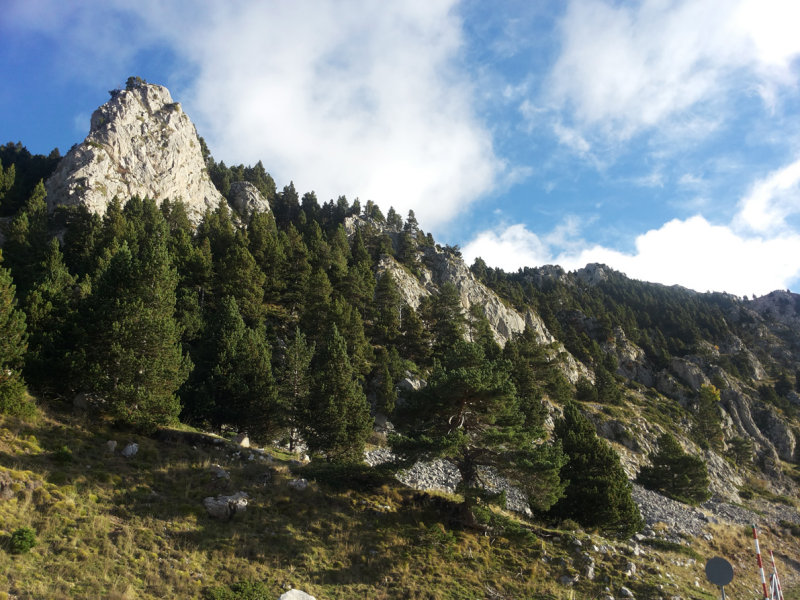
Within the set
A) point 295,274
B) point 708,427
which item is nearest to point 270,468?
point 295,274

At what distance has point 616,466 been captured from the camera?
925 inches

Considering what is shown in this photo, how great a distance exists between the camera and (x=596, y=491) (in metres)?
22.0

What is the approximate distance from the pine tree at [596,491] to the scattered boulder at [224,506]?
1576cm

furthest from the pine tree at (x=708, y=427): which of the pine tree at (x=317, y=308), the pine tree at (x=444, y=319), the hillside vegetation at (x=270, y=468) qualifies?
the pine tree at (x=317, y=308)

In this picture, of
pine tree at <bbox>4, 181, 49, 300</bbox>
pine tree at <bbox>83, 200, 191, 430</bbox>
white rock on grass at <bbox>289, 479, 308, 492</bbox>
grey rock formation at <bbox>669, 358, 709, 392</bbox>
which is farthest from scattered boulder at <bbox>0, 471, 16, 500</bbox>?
grey rock formation at <bbox>669, 358, 709, 392</bbox>

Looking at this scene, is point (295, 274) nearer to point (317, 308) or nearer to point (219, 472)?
point (317, 308)

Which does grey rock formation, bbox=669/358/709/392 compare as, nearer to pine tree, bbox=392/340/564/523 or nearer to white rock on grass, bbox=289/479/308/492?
pine tree, bbox=392/340/564/523

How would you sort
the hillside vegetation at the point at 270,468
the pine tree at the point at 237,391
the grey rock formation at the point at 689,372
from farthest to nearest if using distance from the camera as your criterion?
the grey rock formation at the point at 689,372 < the pine tree at the point at 237,391 < the hillside vegetation at the point at 270,468

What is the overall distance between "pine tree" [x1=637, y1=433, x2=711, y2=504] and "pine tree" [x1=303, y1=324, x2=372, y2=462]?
109 feet

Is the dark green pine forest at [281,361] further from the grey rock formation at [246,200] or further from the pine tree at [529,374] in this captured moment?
the grey rock formation at [246,200]

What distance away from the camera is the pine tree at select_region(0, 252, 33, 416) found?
627 inches

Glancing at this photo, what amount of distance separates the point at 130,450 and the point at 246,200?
9313cm

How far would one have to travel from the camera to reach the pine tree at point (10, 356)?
1593cm

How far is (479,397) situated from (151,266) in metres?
17.5
